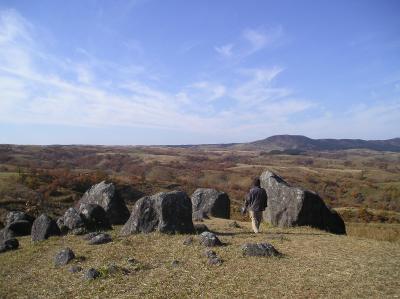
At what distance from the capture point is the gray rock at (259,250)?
15.7 metres

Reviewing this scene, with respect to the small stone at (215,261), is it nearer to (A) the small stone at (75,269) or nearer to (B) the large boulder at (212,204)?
(A) the small stone at (75,269)

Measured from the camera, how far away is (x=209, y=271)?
13945 mm

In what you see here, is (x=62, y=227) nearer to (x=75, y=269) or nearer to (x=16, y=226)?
(x=16, y=226)

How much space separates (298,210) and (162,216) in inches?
335

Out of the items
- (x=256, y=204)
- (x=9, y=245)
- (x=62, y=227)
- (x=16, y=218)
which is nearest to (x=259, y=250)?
(x=256, y=204)

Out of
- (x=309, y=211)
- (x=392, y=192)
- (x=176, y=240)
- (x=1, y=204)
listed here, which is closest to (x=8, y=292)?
(x=176, y=240)

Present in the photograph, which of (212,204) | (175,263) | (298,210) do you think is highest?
(298,210)

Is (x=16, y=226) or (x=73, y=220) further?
(x=16, y=226)

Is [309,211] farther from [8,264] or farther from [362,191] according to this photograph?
[362,191]

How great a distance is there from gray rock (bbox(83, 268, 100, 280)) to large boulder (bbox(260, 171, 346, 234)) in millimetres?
13582

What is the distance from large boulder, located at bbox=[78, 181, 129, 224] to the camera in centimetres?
2520

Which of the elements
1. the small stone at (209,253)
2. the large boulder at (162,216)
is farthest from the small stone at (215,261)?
the large boulder at (162,216)

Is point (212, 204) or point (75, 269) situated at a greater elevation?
point (75, 269)

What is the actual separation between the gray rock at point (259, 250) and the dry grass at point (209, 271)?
0.39m
